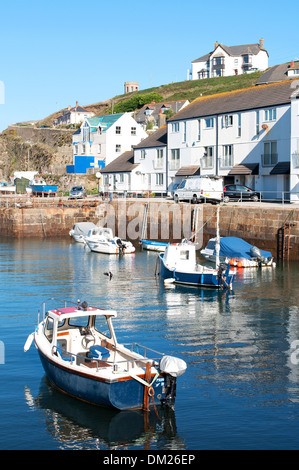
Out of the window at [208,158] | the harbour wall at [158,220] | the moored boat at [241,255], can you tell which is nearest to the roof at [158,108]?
the window at [208,158]

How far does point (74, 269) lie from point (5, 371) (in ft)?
71.2

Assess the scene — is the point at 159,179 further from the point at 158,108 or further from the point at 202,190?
the point at 158,108

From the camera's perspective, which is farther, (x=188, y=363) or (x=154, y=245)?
(x=154, y=245)

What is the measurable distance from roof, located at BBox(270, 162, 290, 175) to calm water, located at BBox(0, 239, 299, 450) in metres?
15.5

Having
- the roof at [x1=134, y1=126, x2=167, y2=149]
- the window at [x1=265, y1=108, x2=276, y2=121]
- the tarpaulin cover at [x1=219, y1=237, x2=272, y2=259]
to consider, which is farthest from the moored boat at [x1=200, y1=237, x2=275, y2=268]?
the roof at [x1=134, y1=126, x2=167, y2=149]

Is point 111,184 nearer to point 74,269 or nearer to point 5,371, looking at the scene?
point 74,269

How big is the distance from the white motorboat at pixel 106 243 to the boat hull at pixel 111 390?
109ft

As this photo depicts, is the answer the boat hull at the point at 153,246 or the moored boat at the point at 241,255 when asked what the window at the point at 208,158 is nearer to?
the boat hull at the point at 153,246

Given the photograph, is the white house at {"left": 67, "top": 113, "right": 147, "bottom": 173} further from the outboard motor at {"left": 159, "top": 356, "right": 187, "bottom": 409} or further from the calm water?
the outboard motor at {"left": 159, "top": 356, "right": 187, "bottom": 409}

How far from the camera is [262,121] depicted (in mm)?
55219

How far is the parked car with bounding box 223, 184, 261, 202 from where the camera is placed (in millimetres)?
52944

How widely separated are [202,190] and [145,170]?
775 inches

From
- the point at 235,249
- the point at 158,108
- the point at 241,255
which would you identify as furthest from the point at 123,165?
the point at 158,108

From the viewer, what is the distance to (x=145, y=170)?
7162 cm
